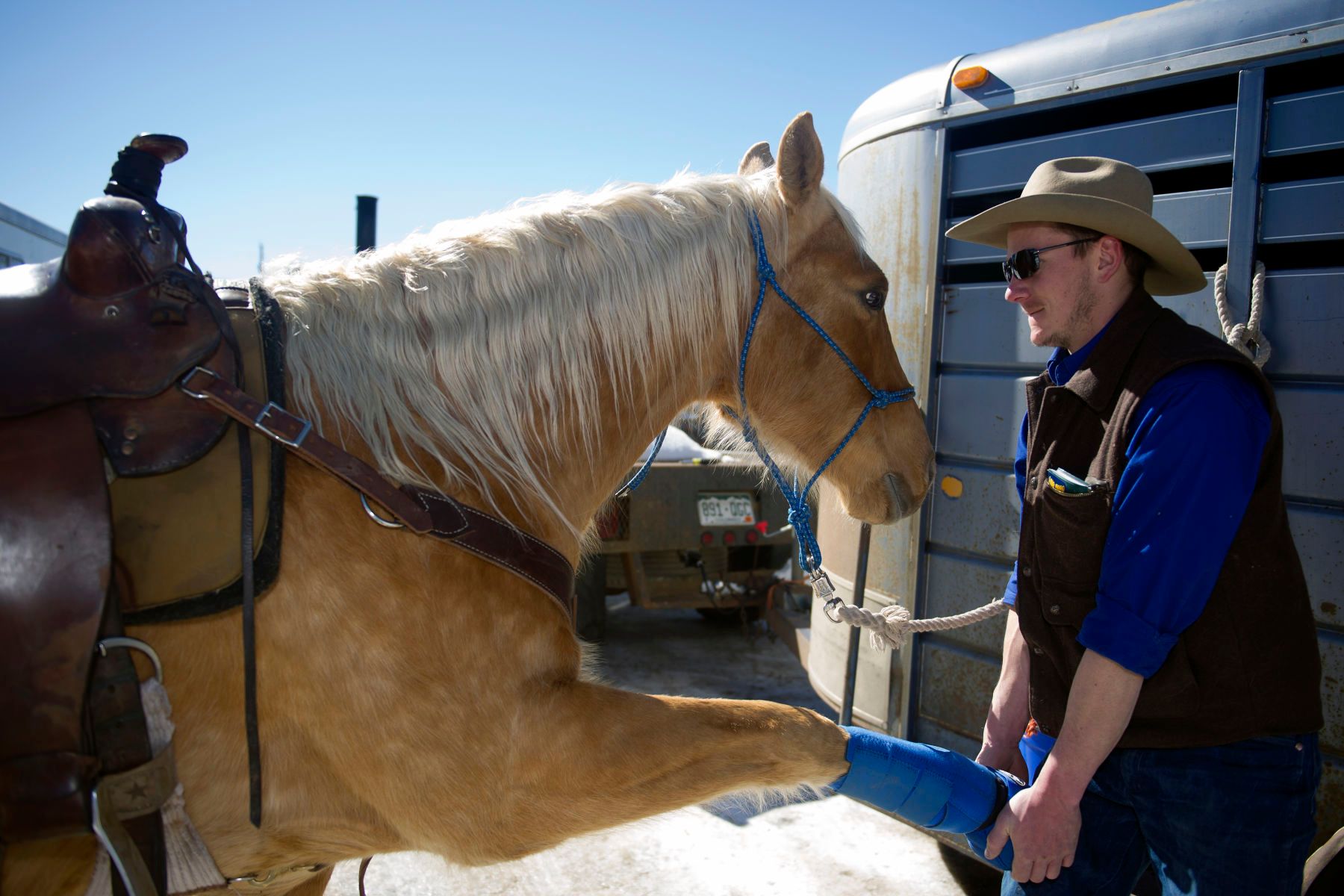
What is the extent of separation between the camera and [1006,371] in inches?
108

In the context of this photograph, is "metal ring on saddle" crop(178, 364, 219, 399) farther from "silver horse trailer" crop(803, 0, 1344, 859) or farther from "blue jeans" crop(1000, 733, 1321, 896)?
"silver horse trailer" crop(803, 0, 1344, 859)

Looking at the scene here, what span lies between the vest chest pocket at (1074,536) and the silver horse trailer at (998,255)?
0.33m

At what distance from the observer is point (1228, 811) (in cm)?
144

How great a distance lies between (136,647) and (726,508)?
14.3 feet

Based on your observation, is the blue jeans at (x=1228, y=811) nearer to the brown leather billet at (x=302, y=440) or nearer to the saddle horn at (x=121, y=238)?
the brown leather billet at (x=302, y=440)

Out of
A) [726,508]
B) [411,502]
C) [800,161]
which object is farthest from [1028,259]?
[726,508]

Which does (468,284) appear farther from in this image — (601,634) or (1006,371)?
(601,634)

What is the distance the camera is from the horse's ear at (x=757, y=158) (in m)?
2.32

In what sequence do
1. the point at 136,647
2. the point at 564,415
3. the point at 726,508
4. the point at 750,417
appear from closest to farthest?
the point at 136,647 < the point at 564,415 < the point at 750,417 < the point at 726,508

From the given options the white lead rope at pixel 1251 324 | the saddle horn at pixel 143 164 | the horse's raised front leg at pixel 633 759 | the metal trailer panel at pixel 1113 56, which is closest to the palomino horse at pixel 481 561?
the horse's raised front leg at pixel 633 759

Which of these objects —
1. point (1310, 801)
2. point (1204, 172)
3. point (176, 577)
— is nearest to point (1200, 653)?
point (1310, 801)

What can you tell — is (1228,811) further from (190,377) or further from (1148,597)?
(190,377)

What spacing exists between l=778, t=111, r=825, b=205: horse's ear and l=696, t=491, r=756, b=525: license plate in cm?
360

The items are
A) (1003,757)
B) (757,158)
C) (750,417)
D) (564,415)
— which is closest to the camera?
(564,415)
